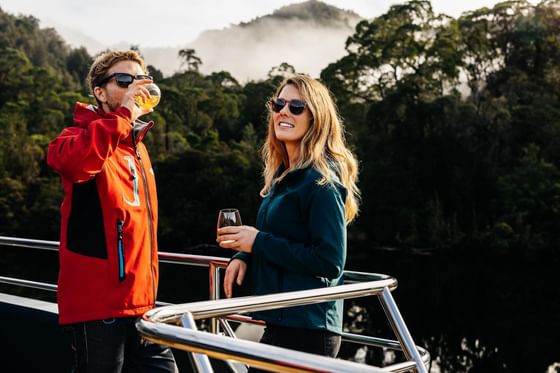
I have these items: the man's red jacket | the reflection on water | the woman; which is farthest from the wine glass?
the reflection on water

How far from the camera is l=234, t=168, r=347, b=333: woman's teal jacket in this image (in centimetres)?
150

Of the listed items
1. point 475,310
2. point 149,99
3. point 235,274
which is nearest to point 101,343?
point 235,274

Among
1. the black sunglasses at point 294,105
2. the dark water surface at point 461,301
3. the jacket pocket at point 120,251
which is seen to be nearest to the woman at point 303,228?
the black sunglasses at point 294,105

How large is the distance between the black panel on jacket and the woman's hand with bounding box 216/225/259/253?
0.33 meters

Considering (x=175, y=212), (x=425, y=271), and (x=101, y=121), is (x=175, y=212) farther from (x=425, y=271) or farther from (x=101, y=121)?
(x=101, y=121)

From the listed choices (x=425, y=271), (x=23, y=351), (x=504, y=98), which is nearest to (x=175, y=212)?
(x=425, y=271)

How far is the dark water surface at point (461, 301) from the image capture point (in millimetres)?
15555

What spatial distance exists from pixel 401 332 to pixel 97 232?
0.81 meters

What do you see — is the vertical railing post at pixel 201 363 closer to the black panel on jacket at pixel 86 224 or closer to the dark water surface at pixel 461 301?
the black panel on jacket at pixel 86 224

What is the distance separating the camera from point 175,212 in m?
34.4

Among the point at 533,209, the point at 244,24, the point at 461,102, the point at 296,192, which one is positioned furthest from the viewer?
the point at 244,24

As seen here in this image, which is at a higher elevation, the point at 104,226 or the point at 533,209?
the point at 104,226

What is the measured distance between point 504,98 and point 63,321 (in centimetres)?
3015

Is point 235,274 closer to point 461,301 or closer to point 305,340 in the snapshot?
point 305,340
